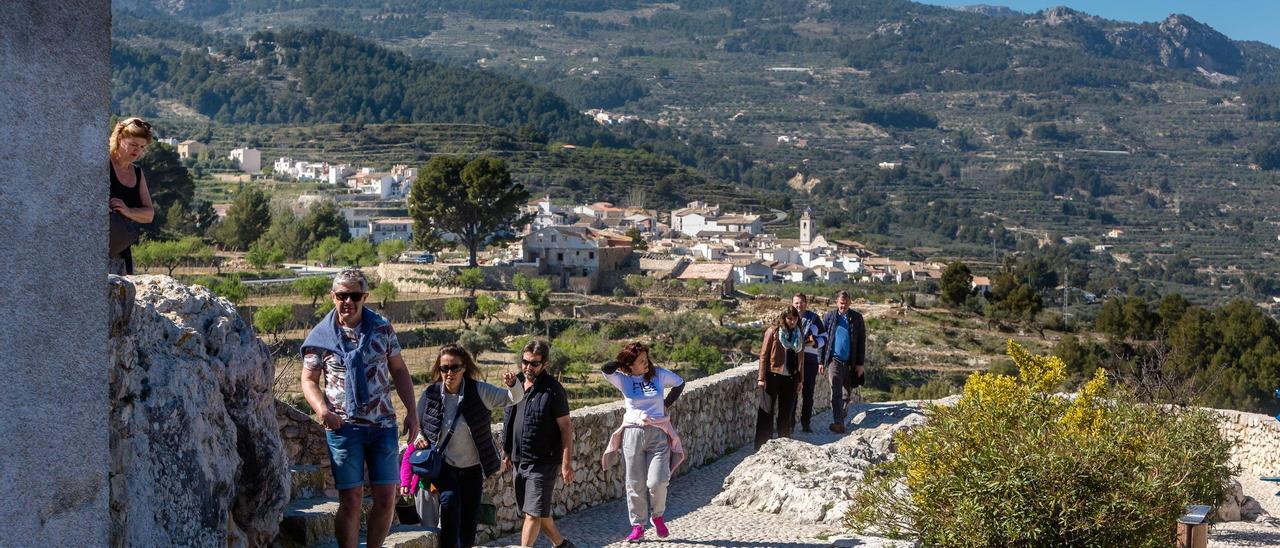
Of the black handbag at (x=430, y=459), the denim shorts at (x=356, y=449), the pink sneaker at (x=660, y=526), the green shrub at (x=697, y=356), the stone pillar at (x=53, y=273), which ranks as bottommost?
the green shrub at (x=697, y=356)

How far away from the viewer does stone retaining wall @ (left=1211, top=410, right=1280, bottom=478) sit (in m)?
13.1

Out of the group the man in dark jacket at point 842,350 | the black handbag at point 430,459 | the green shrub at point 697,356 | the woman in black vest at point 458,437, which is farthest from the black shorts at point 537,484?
the green shrub at point 697,356

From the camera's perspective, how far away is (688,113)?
174 metres

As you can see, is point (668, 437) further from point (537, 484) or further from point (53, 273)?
point (53, 273)

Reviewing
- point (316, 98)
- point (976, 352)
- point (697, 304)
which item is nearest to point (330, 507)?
point (976, 352)

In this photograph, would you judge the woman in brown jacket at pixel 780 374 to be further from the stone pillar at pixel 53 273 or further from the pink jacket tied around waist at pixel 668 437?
the stone pillar at pixel 53 273

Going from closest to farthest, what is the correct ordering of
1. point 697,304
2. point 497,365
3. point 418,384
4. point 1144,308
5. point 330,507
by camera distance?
point 330,507
point 418,384
point 497,365
point 1144,308
point 697,304

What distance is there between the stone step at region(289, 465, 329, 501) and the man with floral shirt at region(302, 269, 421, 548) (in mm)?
682

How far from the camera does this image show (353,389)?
493 cm

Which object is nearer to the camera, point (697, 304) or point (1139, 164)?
point (697, 304)

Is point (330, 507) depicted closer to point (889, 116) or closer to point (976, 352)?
point (976, 352)

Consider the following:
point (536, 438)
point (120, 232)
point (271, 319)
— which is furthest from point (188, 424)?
point (271, 319)

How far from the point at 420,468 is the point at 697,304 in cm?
4739

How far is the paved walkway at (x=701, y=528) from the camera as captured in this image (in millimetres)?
7223
